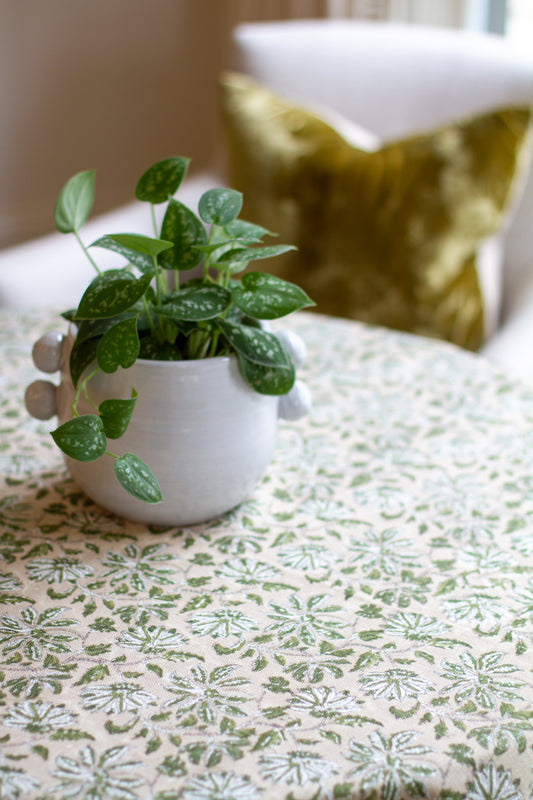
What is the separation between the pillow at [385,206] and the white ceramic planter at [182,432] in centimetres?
80

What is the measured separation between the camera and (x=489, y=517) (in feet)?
2.38

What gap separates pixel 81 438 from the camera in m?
0.55

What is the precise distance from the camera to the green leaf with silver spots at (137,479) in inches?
22.3

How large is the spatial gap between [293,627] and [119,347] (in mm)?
241

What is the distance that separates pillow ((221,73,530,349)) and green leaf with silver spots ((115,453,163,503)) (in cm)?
94

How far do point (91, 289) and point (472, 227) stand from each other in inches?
38.0

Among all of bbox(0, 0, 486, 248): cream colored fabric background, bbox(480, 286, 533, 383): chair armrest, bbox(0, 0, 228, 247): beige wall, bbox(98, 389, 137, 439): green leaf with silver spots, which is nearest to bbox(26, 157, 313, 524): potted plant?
bbox(98, 389, 137, 439): green leaf with silver spots

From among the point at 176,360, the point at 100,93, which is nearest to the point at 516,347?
the point at 176,360

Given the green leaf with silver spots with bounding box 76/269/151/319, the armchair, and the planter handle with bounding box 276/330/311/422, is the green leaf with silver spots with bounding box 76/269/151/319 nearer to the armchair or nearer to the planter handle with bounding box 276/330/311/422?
the planter handle with bounding box 276/330/311/422

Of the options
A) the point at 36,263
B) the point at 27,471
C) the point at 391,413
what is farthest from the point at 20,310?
the point at 391,413

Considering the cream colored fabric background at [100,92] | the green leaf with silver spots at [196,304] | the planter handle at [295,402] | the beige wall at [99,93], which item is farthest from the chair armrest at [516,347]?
the beige wall at [99,93]

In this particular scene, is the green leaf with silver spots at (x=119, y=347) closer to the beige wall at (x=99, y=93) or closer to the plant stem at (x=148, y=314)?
the plant stem at (x=148, y=314)

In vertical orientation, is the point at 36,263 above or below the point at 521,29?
below

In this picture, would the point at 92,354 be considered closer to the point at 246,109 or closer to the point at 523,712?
the point at 523,712
